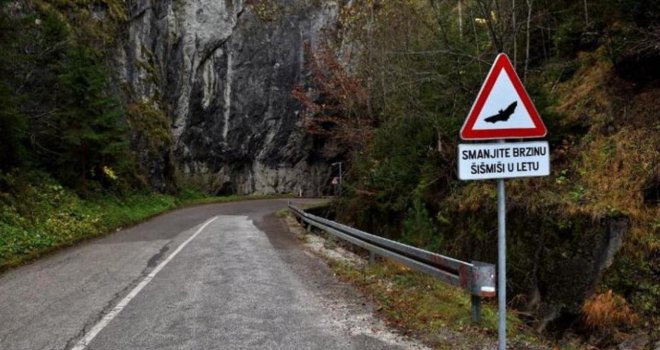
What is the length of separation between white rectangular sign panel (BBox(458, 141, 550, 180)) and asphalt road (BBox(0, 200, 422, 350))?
1.94m

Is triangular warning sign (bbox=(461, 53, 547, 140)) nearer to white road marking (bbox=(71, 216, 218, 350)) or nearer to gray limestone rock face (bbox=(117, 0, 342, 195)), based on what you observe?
white road marking (bbox=(71, 216, 218, 350))

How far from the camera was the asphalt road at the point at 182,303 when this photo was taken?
5.11m

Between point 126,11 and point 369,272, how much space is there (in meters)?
27.4

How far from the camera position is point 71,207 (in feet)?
56.1

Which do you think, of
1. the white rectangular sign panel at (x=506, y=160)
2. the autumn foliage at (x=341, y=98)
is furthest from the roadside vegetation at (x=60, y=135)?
the autumn foliage at (x=341, y=98)

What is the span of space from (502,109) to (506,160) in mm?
425

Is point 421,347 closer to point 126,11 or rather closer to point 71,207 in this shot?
point 71,207

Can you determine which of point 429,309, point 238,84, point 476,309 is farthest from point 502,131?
point 238,84

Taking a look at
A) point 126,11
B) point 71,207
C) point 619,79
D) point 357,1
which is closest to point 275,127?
point 357,1

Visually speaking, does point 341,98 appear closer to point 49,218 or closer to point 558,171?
point 49,218

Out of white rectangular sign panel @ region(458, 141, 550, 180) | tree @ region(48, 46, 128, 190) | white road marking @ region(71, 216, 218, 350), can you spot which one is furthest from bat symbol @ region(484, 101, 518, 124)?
tree @ region(48, 46, 128, 190)

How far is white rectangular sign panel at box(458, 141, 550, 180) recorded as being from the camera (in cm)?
411

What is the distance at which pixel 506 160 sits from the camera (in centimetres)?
414

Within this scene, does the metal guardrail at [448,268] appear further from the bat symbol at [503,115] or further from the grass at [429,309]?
the bat symbol at [503,115]
